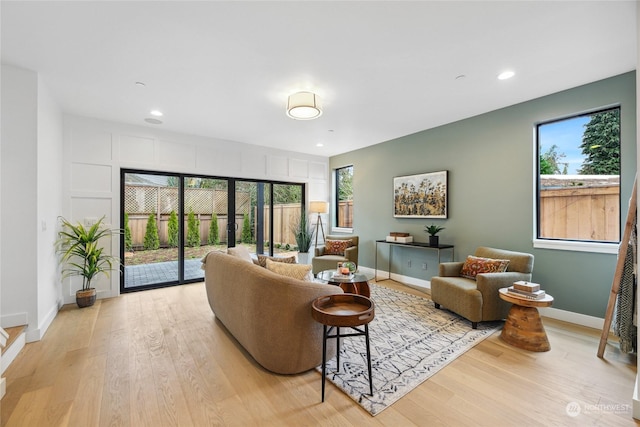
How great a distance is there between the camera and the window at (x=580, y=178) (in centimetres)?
280

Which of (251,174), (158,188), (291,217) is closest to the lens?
(158,188)

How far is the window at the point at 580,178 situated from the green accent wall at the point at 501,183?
5.8 inches

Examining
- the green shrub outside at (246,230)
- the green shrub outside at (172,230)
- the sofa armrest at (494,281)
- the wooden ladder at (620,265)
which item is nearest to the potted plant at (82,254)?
the green shrub outside at (172,230)

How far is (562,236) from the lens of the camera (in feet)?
10.2

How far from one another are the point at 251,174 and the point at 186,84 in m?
2.46

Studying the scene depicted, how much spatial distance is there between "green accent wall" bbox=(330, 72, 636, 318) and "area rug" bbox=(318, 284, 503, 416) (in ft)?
3.21

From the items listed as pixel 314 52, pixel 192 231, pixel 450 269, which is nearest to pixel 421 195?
pixel 450 269

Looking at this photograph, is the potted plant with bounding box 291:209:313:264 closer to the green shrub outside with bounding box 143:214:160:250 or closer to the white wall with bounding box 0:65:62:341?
the green shrub outside with bounding box 143:214:160:250

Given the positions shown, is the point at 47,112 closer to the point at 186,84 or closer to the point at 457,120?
the point at 186,84

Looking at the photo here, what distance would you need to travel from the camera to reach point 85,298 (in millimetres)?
3479

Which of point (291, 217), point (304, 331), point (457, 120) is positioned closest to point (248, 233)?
point (291, 217)

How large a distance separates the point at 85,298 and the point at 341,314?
367 cm

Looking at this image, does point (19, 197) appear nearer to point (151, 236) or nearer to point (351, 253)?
point (151, 236)

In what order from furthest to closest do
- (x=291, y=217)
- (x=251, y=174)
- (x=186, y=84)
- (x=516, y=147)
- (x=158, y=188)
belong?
(x=291, y=217), (x=251, y=174), (x=158, y=188), (x=516, y=147), (x=186, y=84)
